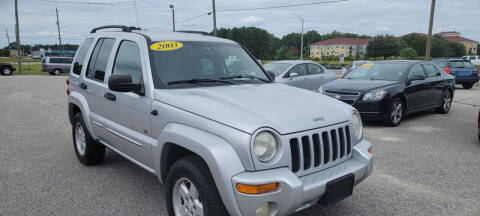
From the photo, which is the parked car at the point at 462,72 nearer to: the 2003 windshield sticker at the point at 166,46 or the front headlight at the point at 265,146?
the 2003 windshield sticker at the point at 166,46

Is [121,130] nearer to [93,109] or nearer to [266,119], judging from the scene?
[93,109]

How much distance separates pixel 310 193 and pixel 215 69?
181 cm

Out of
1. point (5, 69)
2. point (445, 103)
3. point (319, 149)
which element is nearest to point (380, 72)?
point (445, 103)

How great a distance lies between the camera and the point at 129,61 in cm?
385

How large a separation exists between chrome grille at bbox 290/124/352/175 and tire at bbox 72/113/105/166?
3194mm

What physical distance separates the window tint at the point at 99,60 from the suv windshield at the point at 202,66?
96cm

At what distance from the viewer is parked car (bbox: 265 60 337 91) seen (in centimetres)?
1149

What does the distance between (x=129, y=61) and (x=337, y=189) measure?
2.50 m

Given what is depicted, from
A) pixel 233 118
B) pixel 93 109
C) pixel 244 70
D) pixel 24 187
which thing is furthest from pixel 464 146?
pixel 24 187

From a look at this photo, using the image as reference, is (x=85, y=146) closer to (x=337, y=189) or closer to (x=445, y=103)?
(x=337, y=189)

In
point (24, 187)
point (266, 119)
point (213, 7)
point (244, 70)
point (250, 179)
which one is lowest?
point (24, 187)

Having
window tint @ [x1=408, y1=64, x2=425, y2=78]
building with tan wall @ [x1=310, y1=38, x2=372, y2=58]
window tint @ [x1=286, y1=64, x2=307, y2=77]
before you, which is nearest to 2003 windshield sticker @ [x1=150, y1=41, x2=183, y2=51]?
window tint @ [x1=408, y1=64, x2=425, y2=78]

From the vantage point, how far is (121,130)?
3.81 metres

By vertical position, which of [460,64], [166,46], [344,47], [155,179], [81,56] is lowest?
[155,179]
